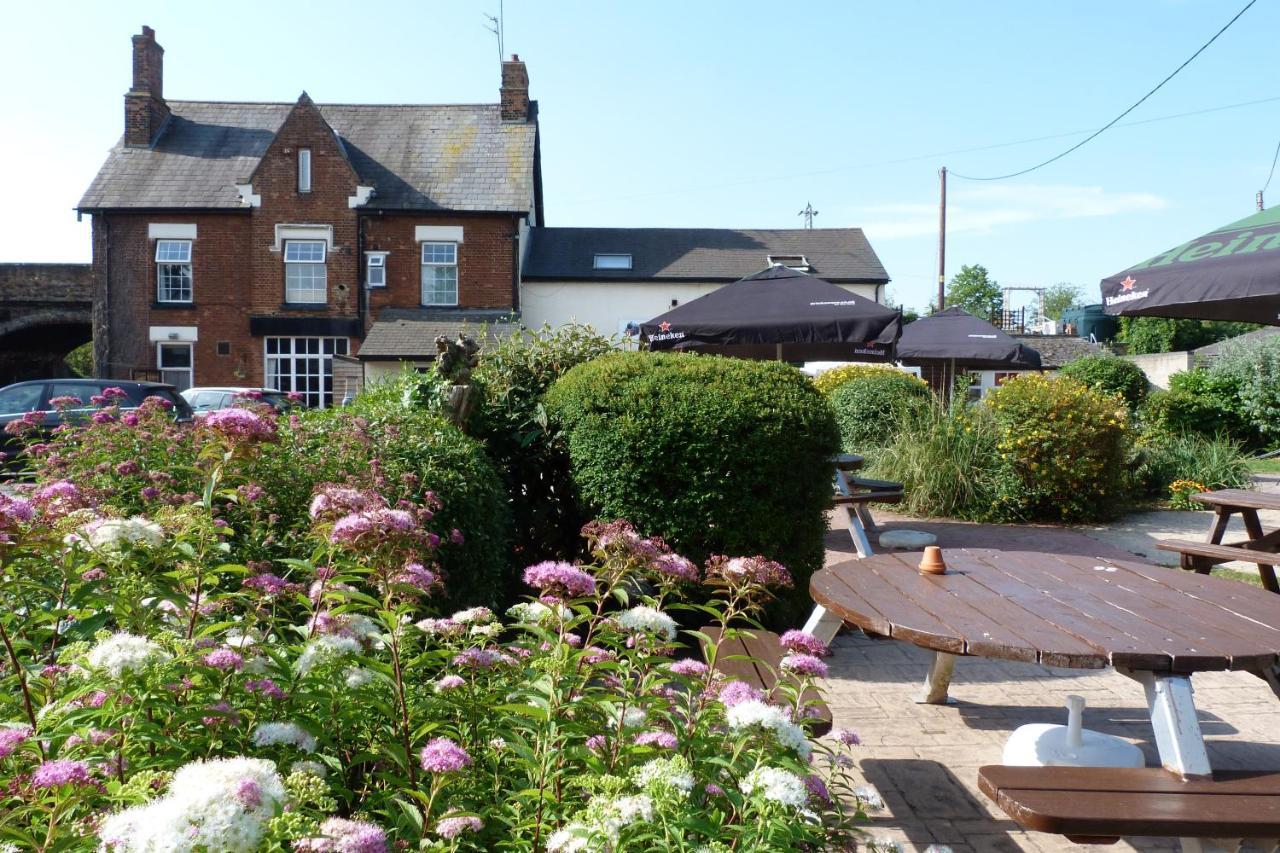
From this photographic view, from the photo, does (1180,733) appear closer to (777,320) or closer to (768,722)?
(768,722)

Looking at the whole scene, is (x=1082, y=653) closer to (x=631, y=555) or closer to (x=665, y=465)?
(x=631, y=555)

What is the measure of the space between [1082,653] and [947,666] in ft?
6.41

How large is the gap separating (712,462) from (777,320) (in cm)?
419

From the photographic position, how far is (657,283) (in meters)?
25.5

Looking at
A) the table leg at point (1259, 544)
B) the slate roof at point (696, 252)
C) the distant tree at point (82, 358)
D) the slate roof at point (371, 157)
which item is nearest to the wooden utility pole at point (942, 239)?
the slate roof at point (696, 252)

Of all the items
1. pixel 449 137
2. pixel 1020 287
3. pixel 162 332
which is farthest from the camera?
pixel 1020 287

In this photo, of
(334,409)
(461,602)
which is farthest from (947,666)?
(334,409)

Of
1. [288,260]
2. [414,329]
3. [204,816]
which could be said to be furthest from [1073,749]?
[288,260]

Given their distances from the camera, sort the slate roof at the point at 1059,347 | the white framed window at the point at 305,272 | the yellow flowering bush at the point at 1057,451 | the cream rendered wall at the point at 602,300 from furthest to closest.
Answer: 1. the slate roof at the point at 1059,347
2. the cream rendered wall at the point at 602,300
3. the white framed window at the point at 305,272
4. the yellow flowering bush at the point at 1057,451

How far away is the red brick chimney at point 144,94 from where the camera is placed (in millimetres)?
25594

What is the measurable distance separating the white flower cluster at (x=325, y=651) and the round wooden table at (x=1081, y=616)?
1.68 metres

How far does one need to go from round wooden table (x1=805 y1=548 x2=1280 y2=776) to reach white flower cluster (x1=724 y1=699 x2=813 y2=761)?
984mm

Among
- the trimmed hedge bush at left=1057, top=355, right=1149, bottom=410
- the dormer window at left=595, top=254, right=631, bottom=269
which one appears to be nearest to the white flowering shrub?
the trimmed hedge bush at left=1057, top=355, right=1149, bottom=410

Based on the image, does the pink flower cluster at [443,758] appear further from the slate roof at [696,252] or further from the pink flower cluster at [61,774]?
the slate roof at [696,252]
